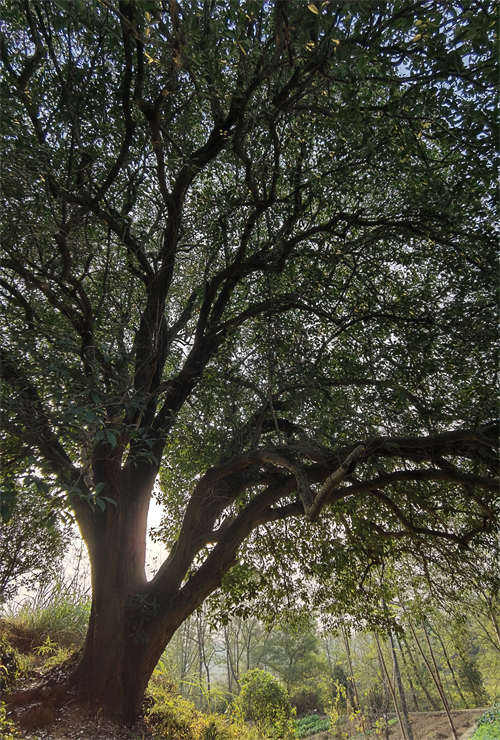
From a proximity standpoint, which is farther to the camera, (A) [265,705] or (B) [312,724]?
(B) [312,724]

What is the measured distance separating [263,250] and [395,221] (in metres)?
1.73

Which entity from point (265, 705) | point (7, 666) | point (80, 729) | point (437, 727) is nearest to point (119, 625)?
point (80, 729)

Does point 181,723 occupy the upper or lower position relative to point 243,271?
lower

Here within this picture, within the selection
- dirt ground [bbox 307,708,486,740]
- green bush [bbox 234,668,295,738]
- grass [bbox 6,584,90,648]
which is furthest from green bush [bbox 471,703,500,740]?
grass [bbox 6,584,90,648]

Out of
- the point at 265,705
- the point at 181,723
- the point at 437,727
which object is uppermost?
the point at 181,723

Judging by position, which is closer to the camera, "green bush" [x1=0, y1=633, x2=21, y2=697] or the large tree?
the large tree

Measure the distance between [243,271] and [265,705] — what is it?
9.91 m

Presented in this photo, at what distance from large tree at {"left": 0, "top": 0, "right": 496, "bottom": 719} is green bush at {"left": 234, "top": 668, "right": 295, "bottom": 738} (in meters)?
5.39

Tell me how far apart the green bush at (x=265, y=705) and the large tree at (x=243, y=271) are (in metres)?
5.39

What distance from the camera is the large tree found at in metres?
3.16

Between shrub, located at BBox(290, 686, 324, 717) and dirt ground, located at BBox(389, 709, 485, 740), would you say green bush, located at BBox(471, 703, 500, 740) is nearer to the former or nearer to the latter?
dirt ground, located at BBox(389, 709, 485, 740)

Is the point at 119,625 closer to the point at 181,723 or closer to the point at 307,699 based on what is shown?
the point at 181,723

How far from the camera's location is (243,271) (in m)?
5.56

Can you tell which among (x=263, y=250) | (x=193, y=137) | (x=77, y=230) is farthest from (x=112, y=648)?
(x=193, y=137)
